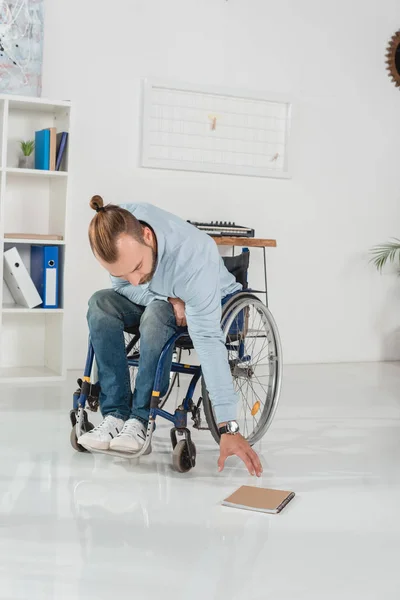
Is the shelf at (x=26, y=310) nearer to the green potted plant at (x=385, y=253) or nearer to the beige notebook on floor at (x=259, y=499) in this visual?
the beige notebook on floor at (x=259, y=499)

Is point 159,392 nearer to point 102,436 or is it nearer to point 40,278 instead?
point 102,436

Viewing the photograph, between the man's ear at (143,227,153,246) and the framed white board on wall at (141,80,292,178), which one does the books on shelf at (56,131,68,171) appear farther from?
the man's ear at (143,227,153,246)

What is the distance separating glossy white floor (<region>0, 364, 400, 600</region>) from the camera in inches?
65.7

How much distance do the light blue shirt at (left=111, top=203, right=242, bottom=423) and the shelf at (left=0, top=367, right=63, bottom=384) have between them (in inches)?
66.1

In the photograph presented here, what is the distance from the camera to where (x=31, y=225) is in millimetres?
4176

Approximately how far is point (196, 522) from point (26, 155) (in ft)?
8.22

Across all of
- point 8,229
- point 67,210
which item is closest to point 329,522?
point 67,210

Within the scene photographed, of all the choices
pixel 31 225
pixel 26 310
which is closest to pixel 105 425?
pixel 26 310

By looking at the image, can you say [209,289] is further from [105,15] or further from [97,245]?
[105,15]

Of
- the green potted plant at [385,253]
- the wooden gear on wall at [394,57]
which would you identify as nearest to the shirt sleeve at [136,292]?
the green potted plant at [385,253]

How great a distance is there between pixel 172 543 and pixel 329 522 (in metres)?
0.45

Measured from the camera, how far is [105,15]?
13.9 ft

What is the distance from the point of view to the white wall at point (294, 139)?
425 cm

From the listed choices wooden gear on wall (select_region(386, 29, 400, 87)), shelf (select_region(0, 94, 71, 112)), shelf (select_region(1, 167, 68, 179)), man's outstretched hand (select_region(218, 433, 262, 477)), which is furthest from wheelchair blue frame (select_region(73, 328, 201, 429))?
wooden gear on wall (select_region(386, 29, 400, 87))
